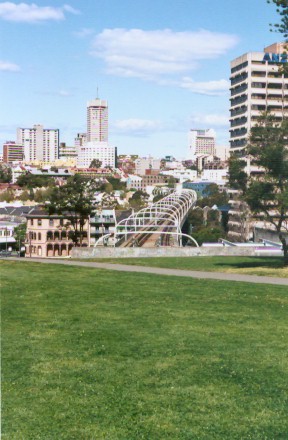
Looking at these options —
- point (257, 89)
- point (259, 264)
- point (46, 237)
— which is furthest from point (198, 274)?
point (257, 89)

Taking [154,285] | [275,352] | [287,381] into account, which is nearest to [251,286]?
[154,285]

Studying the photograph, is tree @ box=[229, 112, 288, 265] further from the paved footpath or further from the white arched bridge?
the white arched bridge

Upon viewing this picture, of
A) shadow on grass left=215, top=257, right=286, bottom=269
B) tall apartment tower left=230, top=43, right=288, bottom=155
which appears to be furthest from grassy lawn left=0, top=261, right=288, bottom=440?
tall apartment tower left=230, top=43, right=288, bottom=155

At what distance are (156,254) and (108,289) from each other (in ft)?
51.7

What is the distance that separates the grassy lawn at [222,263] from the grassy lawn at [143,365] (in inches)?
316

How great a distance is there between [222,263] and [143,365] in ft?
67.3

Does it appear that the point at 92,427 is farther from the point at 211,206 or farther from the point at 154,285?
the point at 211,206

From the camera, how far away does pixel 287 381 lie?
37.8 ft

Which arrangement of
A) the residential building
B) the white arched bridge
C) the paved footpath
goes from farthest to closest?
the residential building, the white arched bridge, the paved footpath

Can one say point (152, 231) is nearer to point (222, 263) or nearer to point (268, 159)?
point (222, 263)

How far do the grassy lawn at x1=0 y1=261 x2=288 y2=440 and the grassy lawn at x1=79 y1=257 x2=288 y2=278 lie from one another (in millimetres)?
8034

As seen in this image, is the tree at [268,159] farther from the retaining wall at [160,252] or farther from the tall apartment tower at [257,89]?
the tall apartment tower at [257,89]

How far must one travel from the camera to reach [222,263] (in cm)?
3225

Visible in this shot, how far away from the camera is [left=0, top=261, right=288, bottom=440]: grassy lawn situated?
9.52 meters
